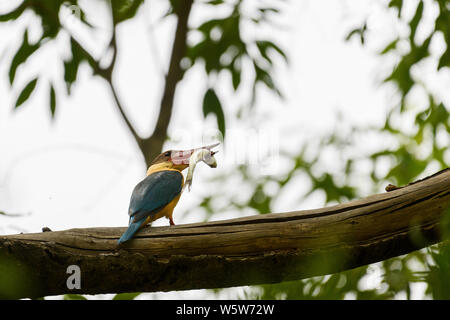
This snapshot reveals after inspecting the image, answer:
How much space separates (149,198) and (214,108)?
0.69 meters

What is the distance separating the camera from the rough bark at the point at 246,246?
155 cm

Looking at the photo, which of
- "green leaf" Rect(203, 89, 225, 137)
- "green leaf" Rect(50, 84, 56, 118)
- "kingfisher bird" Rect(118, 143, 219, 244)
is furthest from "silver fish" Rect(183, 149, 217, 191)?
"green leaf" Rect(50, 84, 56, 118)

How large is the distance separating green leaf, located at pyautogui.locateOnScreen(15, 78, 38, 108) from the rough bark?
0.96 meters

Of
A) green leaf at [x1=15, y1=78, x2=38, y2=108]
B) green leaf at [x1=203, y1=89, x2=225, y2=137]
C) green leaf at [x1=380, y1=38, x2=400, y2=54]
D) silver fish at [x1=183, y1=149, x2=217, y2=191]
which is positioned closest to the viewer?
silver fish at [x1=183, y1=149, x2=217, y2=191]

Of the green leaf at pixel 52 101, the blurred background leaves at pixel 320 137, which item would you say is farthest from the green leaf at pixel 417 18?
the green leaf at pixel 52 101

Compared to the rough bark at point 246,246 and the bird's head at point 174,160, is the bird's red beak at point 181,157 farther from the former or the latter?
the rough bark at point 246,246

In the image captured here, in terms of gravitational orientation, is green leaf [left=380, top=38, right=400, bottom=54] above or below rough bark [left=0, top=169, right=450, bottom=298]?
above

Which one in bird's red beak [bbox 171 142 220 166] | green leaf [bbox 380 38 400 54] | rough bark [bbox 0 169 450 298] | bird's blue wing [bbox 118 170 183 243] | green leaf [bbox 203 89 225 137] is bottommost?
rough bark [bbox 0 169 450 298]

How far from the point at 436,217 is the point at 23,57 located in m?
1.73

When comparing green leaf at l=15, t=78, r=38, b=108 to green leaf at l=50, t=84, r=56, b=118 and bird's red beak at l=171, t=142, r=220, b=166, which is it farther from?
bird's red beak at l=171, t=142, r=220, b=166

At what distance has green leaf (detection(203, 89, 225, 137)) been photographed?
2160mm

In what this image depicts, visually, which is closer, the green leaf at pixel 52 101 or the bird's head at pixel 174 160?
the bird's head at pixel 174 160
